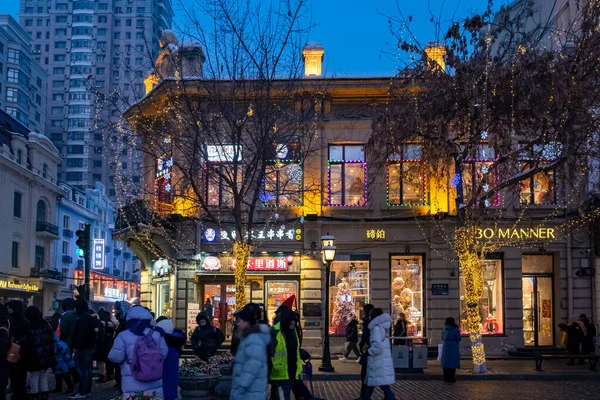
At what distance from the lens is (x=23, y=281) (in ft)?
162

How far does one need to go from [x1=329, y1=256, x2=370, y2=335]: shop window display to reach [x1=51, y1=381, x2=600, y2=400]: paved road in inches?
301

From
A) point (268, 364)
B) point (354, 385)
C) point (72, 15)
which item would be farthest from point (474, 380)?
point (72, 15)

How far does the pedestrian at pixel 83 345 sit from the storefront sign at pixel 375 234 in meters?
12.8

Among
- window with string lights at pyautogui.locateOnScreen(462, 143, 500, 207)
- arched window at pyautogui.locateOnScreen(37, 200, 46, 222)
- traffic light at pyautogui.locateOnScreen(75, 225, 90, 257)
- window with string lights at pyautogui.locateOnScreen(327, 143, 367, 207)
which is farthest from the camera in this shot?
arched window at pyautogui.locateOnScreen(37, 200, 46, 222)

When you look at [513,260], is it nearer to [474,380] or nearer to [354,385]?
[474,380]

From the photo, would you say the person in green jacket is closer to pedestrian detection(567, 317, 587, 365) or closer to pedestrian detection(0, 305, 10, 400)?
pedestrian detection(0, 305, 10, 400)

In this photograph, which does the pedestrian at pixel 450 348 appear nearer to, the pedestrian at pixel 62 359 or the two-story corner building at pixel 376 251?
the two-story corner building at pixel 376 251

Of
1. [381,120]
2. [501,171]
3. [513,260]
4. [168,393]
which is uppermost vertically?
[381,120]

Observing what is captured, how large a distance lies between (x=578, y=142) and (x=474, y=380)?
Result: 6.32m

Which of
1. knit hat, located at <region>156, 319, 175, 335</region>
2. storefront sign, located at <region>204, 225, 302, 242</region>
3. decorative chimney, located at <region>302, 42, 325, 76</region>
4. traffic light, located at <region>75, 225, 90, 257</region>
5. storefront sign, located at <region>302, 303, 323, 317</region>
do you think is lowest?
storefront sign, located at <region>302, 303, 323, 317</region>

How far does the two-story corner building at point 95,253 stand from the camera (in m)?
60.7

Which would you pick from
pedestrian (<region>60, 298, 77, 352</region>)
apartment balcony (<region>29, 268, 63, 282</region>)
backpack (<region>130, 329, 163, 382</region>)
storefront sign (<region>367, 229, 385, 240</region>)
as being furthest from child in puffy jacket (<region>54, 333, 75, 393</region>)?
apartment balcony (<region>29, 268, 63, 282</region>)

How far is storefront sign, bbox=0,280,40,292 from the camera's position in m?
43.3

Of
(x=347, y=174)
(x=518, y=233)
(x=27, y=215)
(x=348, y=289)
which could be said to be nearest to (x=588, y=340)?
(x=518, y=233)
